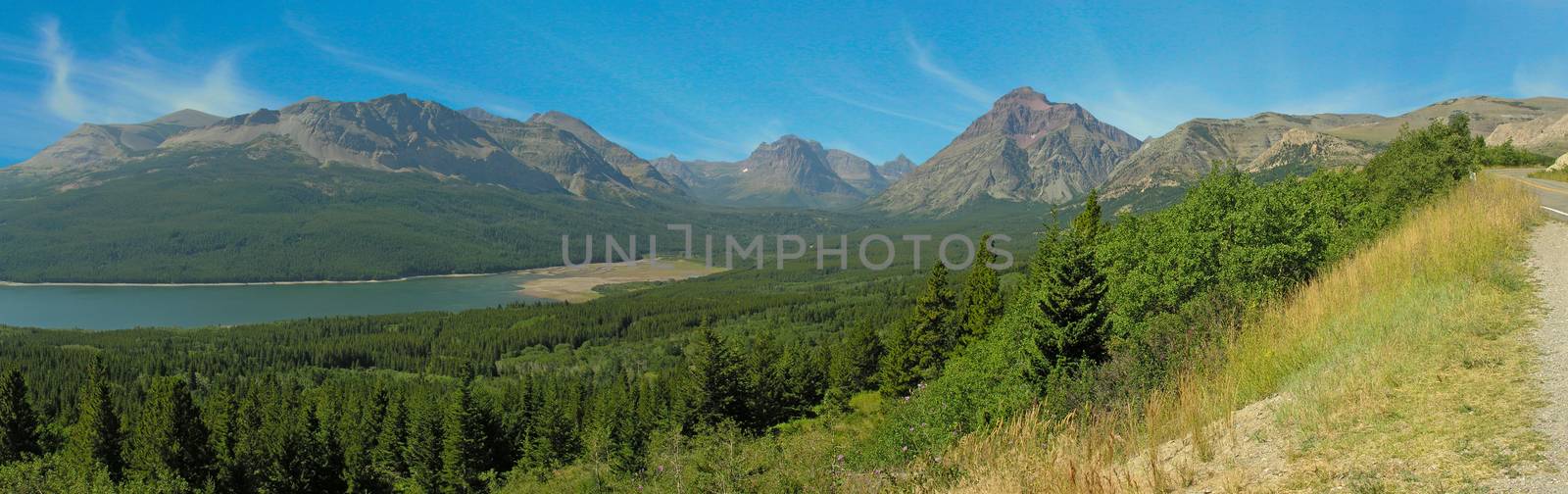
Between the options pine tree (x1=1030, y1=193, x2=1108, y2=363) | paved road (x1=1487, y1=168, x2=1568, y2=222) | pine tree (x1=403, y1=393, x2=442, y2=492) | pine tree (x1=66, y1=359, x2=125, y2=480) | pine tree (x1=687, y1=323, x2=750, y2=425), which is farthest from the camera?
pine tree (x1=66, y1=359, x2=125, y2=480)

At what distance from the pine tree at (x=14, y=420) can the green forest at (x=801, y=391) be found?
0.18 metres

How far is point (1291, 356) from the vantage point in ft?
32.7

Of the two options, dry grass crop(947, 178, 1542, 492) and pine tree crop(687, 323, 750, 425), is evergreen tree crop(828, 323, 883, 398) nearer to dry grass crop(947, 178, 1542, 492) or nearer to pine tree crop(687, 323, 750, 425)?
pine tree crop(687, 323, 750, 425)

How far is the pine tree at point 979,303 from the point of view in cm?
4753

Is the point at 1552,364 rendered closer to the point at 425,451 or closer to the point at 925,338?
the point at 925,338

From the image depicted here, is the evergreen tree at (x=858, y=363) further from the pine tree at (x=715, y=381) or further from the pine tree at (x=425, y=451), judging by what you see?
the pine tree at (x=425, y=451)

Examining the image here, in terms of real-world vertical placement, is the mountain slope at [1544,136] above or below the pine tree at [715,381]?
above

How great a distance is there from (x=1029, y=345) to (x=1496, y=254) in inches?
571

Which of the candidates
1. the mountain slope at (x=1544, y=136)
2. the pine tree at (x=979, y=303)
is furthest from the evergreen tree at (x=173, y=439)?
the mountain slope at (x=1544, y=136)

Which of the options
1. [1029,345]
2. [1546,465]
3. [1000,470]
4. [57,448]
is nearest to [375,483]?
[57,448]

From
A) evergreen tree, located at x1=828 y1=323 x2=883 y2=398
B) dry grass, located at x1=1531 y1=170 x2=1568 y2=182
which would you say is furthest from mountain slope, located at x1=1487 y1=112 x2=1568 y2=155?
evergreen tree, located at x1=828 y1=323 x2=883 y2=398

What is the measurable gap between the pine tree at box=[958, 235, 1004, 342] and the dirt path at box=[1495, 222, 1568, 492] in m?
33.0

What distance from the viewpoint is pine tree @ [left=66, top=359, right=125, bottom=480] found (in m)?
55.1

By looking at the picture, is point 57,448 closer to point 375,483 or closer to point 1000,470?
point 375,483
